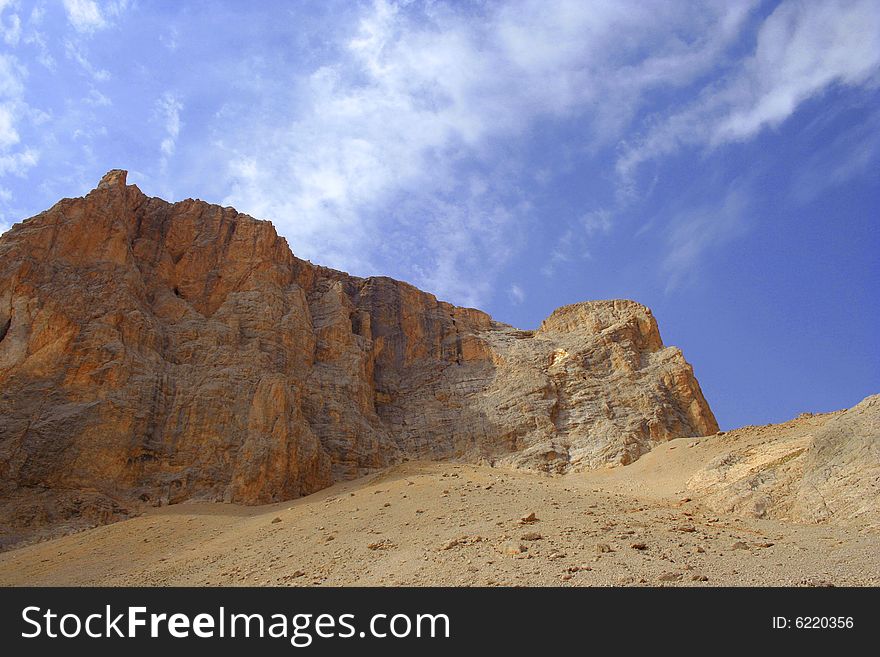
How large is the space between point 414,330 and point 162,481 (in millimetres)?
24044

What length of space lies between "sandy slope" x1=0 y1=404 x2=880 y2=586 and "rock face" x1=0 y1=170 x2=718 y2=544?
12.6 feet

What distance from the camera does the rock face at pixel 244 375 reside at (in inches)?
1118

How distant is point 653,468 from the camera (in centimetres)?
2883

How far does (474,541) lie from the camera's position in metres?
14.9

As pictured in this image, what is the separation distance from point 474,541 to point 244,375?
73.3 ft

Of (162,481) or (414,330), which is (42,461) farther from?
(414,330)
